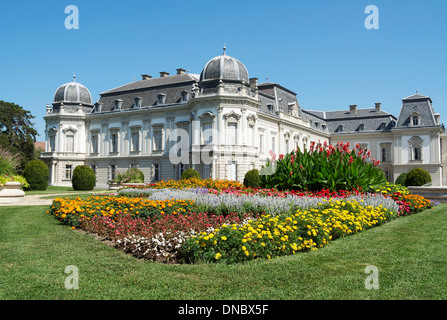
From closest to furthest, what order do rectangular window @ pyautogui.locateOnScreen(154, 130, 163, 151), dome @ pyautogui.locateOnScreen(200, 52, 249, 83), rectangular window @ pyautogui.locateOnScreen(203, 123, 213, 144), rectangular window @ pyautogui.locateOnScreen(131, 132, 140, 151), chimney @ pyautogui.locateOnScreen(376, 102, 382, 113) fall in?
1. rectangular window @ pyautogui.locateOnScreen(203, 123, 213, 144)
2. dome @ pyautogui.locateOnScreen(200, 52, 249, 83)
3. rectangular window @ pyautogui.locateOnScreen(154, 130, 163, 151)
4. rectangular window @ pyautogui.locateOnScreen(131, 132, 140, 151)
5. chimney @ pyautogui.locateOnScreen(376, 102, 382, 113)

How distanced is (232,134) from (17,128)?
30.9m

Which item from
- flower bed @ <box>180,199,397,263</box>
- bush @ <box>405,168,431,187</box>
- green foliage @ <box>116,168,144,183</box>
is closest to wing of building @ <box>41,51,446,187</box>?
green foliage @ <box>116,168,144,183</box>

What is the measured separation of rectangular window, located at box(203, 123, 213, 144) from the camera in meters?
31.6

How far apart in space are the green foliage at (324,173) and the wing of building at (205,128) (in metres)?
18.0

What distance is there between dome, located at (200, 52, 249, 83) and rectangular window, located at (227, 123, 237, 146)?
3.93m

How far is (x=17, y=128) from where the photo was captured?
47.2 metres

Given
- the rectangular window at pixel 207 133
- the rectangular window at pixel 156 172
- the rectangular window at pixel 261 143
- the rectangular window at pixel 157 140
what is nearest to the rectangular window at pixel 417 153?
the rectangular window at pixel 261 143

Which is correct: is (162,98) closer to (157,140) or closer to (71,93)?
(157,140)

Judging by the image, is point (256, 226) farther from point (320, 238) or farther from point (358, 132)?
point (358, 132)

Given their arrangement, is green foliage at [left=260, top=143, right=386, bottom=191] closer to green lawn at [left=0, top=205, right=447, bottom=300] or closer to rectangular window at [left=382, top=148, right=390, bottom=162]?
green lawn at [left=0, top=205, right=447, bottom=300]
